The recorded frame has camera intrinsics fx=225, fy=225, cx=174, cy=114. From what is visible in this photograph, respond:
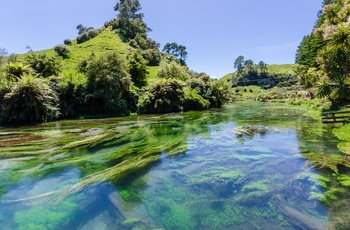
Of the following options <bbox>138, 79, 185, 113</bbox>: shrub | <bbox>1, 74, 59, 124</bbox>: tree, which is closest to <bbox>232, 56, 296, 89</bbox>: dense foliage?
<bbox>138, 79, 185, 113</bbox>: shrub

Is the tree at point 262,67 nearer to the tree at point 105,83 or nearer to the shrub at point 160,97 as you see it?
the shrub at point 160,97

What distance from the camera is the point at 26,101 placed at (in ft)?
69.8

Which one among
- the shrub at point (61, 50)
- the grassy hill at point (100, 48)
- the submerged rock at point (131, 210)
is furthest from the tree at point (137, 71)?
the submerged rock at point (131, 210)

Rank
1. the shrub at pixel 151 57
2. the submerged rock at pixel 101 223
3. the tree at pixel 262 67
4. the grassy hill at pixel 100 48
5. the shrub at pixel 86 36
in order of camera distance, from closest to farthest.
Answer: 1. the submerged rock at pixel 101 223
2. the grassy hill at pixel 100 48
3. the shrub at pixel 151 57
4. the shrub at pixel 86 36
5. the tree at pixel 262 67


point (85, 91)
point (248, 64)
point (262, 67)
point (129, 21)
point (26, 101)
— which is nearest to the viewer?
point (26, 101)

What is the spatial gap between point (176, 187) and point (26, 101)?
21.1 metres

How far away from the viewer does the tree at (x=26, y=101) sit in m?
20.9

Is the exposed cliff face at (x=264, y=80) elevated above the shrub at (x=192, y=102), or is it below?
above

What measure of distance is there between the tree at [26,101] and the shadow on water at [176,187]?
12.8 metres

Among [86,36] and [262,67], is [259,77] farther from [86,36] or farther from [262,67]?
[86,36]

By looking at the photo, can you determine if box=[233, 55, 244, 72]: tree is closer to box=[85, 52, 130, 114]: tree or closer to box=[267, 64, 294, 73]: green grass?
box=[267, 64, 294, 73]: green grass

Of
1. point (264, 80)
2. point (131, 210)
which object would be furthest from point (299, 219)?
point (264, 80)

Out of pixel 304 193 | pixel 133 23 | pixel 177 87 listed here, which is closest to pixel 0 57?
pixel 177 87

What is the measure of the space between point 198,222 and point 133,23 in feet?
321
